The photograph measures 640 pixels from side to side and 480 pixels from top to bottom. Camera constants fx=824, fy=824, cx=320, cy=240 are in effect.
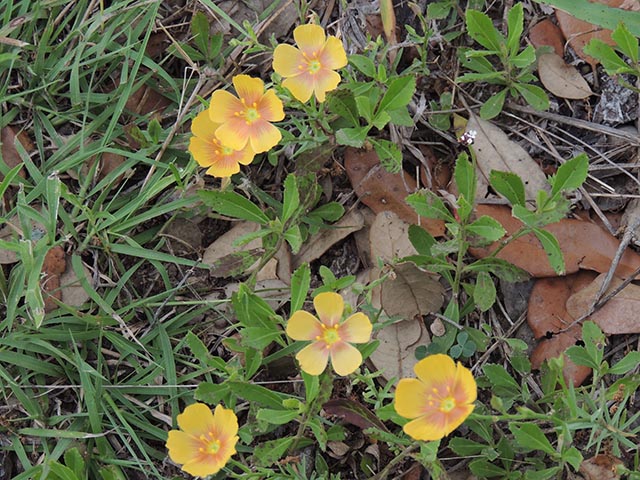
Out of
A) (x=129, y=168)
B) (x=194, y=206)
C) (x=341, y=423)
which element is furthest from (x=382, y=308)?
(x=129, y=168)

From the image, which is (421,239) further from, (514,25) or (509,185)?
(514,25)

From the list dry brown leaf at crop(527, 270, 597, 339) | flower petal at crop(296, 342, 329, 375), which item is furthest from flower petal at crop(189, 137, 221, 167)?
dry brown leaf at crop(527, 270, 597, 339)

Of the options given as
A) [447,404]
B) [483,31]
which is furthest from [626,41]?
[447,404]

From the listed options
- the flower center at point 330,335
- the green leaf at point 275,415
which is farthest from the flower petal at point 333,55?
the green leaf at point 275,415

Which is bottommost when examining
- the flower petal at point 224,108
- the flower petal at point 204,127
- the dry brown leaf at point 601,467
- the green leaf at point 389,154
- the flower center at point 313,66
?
the dry brown leaf at point 601,467

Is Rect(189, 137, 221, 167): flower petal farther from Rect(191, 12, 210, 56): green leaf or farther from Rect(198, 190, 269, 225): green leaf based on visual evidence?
Rect(191, 12, 210, 56): green leaf

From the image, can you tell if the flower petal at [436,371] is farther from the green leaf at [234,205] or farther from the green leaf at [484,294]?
the green leaf at [234,205]
